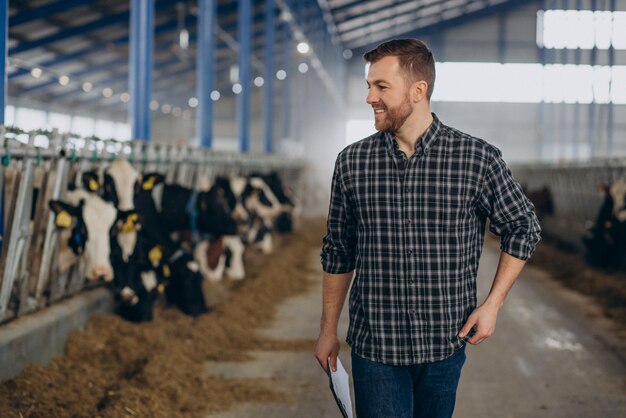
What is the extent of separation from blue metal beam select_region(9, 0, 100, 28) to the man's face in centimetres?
1987

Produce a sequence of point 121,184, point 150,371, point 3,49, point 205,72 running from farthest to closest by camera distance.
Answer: point 205,72, point 121,184, point 3,49, point 150,371

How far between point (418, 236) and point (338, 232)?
304 millimetres

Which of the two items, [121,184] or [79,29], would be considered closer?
[121,184]

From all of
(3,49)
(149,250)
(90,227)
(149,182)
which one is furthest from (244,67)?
(90,227)

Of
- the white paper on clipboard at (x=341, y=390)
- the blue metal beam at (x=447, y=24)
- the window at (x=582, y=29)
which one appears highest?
the blue metal beam at (x=447, y=24)

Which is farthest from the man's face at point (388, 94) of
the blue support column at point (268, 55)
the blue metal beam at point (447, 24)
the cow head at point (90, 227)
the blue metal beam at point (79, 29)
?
the blue metal beam at point (447, 24)

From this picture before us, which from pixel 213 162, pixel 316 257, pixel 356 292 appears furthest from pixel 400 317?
pixel 316 257

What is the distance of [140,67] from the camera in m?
10.3

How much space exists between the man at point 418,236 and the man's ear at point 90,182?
3884 mm

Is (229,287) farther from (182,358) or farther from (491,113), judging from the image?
(491,113)

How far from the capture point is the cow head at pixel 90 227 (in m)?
6.06

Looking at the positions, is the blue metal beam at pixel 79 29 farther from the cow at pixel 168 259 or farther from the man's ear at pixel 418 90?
the man's ear at pixel 418 90

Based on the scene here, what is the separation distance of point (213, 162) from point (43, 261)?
475cm

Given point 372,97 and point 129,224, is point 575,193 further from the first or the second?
point 372,97
